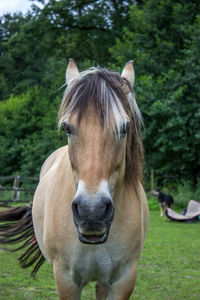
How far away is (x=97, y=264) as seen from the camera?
7.97 feet

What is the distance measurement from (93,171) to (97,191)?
13cm

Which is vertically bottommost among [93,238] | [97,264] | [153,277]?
[153,277]

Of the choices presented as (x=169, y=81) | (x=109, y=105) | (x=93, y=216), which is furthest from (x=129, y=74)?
(x=169, y=81)

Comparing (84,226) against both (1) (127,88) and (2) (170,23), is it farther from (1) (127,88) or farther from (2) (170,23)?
(2) (170,23)

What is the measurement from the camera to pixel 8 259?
6.16m

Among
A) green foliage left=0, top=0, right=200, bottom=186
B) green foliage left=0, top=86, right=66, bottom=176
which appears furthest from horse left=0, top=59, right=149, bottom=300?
green foliage left=0, top=86, right=66, bottom=176

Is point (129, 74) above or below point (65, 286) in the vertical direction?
above

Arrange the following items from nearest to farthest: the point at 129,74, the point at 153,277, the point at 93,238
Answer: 1. the point at 93,238
2. the point at 129,74
3. the point at 153,277

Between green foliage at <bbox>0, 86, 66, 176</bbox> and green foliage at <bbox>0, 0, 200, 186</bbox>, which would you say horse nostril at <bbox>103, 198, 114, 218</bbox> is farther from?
green foliage at <bbox>0, 86, 66, 176</bbox>

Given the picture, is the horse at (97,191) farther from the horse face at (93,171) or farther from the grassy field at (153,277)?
the grassy field at (153,277)

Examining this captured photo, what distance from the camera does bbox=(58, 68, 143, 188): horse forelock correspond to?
6.91 feet

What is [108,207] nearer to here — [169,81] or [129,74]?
[129,74]

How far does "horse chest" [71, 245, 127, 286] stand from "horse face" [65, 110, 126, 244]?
501 millimetres

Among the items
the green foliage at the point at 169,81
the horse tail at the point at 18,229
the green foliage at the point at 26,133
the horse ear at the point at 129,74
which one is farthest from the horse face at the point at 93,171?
the green foliage at the point at 26,133
